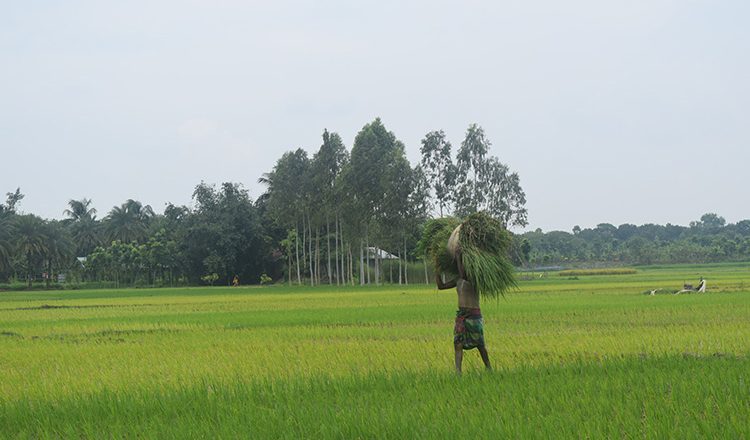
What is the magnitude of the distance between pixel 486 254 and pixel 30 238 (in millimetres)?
61996

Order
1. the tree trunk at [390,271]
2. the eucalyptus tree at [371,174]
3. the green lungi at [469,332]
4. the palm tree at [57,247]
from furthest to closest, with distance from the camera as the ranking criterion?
A: the palm tree at [57,247]
the tree trunk at [390,271]
the eucalyptus tree at [371,174]
the green lungi at [469,332]

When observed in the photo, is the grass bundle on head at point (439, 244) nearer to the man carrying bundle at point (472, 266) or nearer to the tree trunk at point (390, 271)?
the man carrying bundle at point (472, 266)

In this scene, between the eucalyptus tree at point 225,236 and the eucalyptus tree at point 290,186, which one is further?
the eucalyptus tree at point 225,236

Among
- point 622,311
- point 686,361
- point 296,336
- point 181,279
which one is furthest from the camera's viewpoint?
point 181,279

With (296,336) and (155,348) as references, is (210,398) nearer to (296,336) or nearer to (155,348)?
(155,348)

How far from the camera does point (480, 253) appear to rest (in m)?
7.94

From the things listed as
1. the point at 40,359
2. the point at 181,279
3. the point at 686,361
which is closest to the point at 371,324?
the point at 40,359

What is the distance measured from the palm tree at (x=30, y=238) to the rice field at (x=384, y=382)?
51.9 meters

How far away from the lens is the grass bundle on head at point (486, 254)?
7.75 m

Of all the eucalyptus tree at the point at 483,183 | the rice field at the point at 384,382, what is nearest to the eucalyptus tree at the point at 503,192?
the eucalyptus tree at the point at 483,183

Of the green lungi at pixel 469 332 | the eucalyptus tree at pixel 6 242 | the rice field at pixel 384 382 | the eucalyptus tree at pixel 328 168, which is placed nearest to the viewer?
the rice field at pixel 384 382

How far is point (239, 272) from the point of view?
208 ft

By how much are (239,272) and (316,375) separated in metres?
56.4

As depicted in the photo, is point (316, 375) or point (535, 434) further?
point (316, 375)
